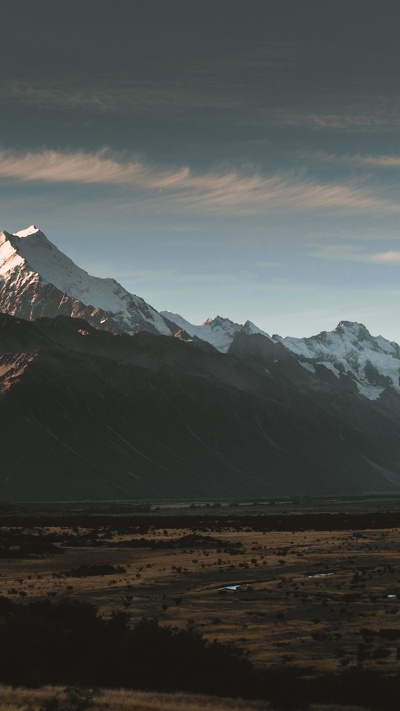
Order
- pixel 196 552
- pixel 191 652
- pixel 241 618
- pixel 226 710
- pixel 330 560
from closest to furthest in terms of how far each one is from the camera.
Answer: pixel 226 710, pixel 191 652, pixel 241 618, pixel 330 560, pixel 196 552

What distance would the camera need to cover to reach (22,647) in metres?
42.6

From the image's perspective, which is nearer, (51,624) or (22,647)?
(22,647)

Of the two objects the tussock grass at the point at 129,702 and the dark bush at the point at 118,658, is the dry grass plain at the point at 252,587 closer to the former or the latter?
the tussock grass at the point at 129,702

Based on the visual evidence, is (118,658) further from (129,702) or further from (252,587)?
(252,587)

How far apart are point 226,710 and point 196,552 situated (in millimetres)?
67570

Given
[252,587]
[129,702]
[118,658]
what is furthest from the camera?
[252,587]

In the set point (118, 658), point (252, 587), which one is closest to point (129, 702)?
point (118, 658)

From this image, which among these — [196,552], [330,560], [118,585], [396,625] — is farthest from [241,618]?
[196,552]

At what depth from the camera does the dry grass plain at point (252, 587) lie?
44875 millimetres

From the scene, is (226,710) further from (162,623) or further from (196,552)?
(196,552)

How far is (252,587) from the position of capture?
68188 mm

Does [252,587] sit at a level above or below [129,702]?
below

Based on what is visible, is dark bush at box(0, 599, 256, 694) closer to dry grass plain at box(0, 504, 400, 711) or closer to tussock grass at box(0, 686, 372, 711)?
tussock grass at box(0, 686, 372, 711)

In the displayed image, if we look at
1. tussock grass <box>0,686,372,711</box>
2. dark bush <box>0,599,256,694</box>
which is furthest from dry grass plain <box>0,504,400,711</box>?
dark bush <box>0,599,256,694</box>
